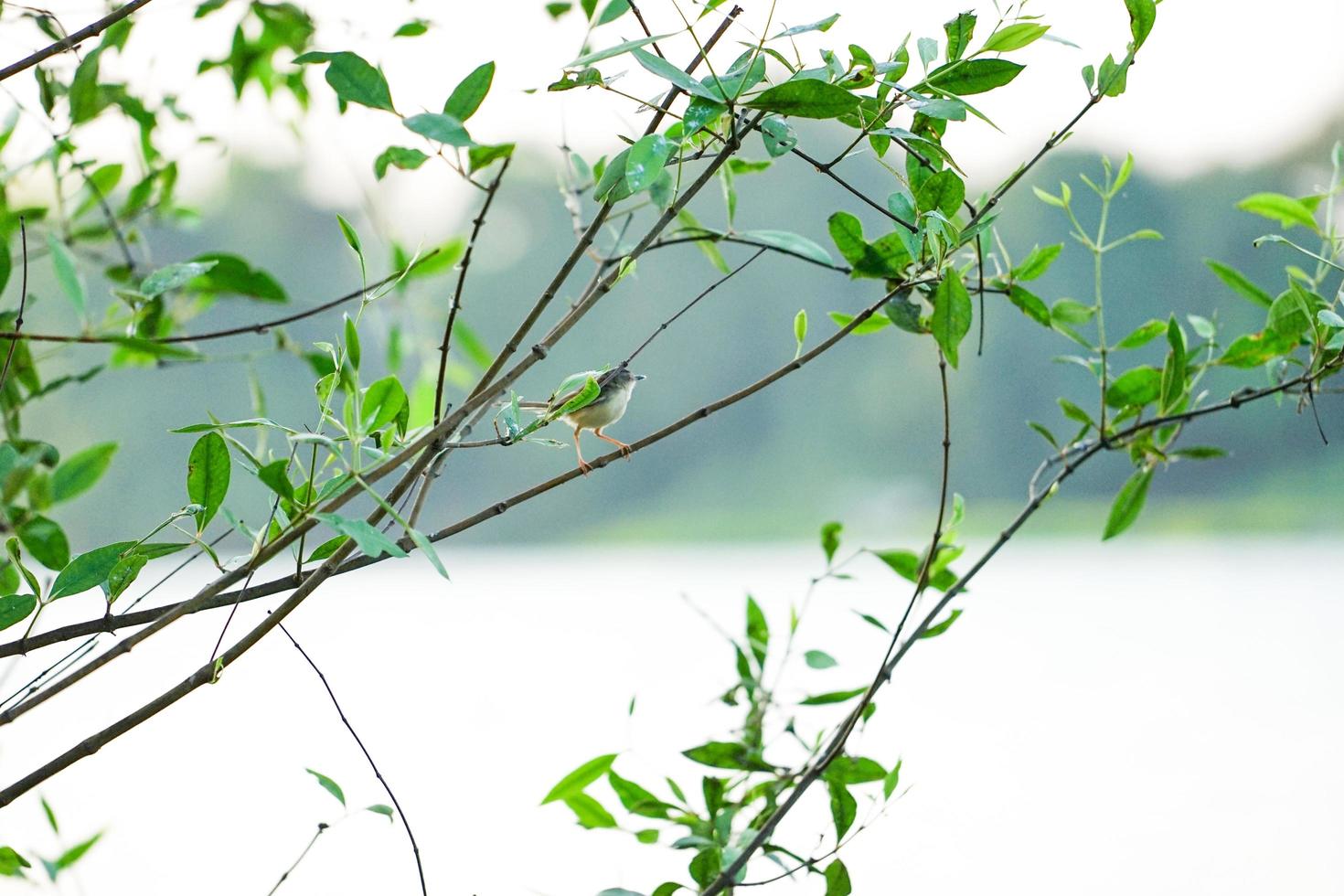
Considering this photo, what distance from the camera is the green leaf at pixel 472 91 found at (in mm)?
380

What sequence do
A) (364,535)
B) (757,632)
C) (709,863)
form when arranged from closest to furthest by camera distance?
(364,535)
(709,863)
(757,632)

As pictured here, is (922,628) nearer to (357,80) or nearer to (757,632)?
(757,632)

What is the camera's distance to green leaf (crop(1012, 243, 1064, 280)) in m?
0.51

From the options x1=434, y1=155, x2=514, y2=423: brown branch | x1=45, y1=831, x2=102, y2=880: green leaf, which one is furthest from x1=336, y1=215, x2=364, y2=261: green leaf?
x1=45, y1=831, x2=102, y2=880: green leaf

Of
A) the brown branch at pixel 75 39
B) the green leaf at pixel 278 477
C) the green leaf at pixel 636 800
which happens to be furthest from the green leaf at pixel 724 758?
the brown branch at pixel 75 39

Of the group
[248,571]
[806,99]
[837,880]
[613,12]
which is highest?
[613,12]

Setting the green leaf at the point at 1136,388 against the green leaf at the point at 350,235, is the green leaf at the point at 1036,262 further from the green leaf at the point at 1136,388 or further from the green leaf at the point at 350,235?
the green leaf at the point at 350,235

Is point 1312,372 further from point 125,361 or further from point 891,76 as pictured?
point 125,361

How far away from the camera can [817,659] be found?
593 mm

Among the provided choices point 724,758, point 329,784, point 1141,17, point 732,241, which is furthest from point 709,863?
point 1141,17

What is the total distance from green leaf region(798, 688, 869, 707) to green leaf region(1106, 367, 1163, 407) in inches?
7.5

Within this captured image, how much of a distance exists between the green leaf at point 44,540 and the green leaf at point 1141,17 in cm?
47

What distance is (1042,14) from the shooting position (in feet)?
1.32

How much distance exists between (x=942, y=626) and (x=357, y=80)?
32 cm
